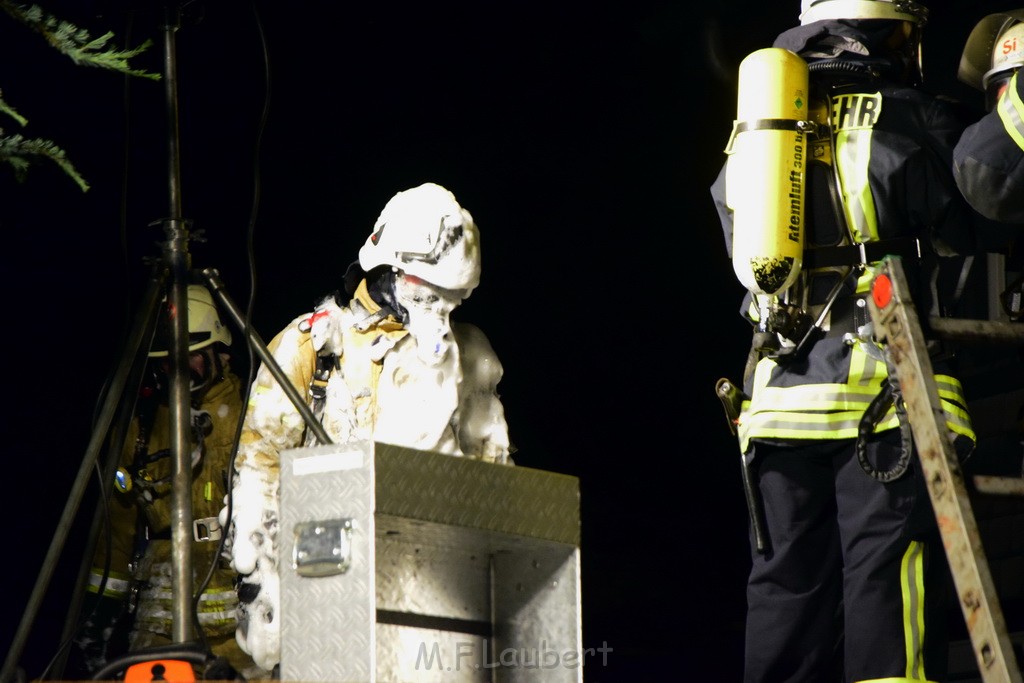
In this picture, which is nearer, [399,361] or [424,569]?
[424,569]

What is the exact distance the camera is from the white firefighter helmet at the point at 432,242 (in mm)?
4160

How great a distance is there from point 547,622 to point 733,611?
2.87m

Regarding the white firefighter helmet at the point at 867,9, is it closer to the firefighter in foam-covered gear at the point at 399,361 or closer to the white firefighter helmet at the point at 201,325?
the firefighter in foam-covered gear at the point at 399,361

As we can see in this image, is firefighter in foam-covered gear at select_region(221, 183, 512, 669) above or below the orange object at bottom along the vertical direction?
A: above

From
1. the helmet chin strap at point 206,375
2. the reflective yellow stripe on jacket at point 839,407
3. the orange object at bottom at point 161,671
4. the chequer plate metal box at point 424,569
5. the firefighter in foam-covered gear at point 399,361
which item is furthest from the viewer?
the helmet chin strap at point 206,375

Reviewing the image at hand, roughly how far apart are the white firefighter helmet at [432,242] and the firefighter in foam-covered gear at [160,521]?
52.0 inches

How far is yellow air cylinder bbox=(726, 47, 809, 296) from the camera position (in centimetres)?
351

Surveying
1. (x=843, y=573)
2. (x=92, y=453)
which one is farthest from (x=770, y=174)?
(x=92, y=453)

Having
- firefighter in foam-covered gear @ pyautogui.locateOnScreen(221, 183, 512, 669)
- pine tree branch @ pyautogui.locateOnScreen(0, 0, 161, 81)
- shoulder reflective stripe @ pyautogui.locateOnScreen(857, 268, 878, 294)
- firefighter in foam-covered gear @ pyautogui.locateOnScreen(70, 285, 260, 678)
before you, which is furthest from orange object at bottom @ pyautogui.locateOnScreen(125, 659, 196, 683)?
firefighter in foam-covered gear @ pyautogui.locateOnScreen(70, 285, 260, 678)

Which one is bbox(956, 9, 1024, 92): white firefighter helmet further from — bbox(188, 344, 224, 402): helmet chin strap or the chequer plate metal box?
bbox(188, 344, 224, 402): helmet chin strap

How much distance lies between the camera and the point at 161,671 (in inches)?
120

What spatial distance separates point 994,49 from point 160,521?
314 centimetres

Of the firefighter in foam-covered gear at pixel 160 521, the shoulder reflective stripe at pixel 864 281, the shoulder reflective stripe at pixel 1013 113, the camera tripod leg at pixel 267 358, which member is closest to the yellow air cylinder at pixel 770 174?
the shoulder reflective stripe at pixel 864 281

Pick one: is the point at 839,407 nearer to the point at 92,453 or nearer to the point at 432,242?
the point at 432,242
